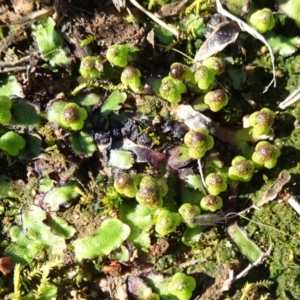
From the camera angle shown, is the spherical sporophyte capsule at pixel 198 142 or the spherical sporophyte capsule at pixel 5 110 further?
the spherical sporophyte capsule at pixel 5 110

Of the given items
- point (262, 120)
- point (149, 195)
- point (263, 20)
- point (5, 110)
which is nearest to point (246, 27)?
point (263, 20)

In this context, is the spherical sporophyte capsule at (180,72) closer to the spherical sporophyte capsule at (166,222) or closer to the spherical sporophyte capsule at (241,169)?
the spherical sporophyte capsule at (241,169)

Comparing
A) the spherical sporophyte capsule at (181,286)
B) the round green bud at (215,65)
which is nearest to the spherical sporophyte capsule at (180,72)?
the round green bud at (215,65)

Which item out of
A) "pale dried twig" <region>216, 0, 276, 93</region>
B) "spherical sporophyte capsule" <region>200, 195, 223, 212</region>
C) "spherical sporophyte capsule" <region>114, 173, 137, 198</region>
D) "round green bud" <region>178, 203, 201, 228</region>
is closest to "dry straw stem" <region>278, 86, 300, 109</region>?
"pale dried twig" <region>216, 0, 276, 93</region>

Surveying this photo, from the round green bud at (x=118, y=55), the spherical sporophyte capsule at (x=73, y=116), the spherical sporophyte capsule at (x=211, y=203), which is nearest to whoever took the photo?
the spherical sporophyte capsule at (x=211, y=203)

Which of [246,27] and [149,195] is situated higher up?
[246,27]

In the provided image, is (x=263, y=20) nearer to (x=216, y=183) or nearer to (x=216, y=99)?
(x=216, y=99)

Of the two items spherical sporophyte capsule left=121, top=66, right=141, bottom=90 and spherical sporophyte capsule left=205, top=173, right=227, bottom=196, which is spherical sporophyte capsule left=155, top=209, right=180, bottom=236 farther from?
spherical sporophyte capsule left=121, top=66, right=141, bottom=90
